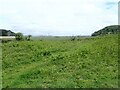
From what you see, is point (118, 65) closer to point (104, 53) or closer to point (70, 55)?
point (104, 53)

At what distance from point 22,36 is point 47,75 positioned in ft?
43.0

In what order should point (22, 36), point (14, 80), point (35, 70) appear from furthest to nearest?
point (22, 36), point (35, 70), point (14, 80)

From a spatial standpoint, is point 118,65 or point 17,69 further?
point 17,69

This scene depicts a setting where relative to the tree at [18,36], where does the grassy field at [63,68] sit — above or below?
below

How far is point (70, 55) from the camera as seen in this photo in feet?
39.7

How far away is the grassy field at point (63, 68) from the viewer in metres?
8.90

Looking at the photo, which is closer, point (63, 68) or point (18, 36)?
point (63, 68)

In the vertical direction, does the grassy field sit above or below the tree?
below

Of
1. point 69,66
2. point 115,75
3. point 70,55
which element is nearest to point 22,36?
point 70,55

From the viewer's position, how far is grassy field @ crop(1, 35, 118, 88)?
890 centimetres

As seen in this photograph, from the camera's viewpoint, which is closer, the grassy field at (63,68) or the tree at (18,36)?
the grassy field at (63,68)

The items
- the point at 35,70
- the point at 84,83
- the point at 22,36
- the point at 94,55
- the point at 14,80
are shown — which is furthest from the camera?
the point at 22,36

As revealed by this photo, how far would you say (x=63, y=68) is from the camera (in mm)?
10445

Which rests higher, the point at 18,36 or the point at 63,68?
the point at 18,36
